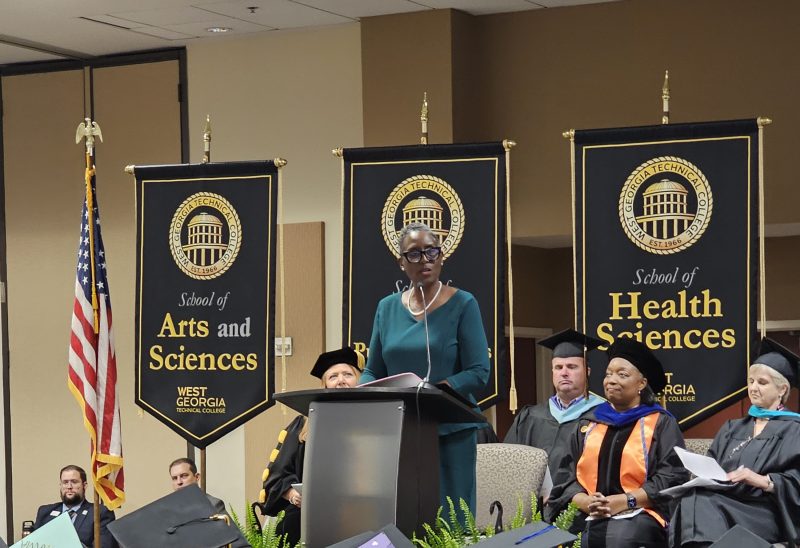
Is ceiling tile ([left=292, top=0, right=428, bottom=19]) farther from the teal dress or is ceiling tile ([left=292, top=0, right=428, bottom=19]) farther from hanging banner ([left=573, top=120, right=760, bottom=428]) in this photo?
the teal dress

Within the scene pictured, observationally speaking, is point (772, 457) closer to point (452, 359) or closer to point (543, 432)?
point (543, 432)

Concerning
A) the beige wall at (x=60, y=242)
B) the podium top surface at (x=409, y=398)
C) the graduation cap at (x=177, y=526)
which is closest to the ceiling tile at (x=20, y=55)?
the beige wall at (x=60, y=242)

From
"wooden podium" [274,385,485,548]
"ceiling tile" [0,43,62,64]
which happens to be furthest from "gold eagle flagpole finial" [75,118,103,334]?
"ceiling tile" [0,43,62,64]

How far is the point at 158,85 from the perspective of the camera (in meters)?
9.26

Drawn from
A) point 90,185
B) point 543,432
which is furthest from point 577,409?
point 90,185

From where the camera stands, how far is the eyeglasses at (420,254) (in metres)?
3.95

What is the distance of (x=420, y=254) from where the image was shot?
3.95m

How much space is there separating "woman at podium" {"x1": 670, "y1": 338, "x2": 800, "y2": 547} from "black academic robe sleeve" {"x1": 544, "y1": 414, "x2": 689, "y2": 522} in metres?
0.08

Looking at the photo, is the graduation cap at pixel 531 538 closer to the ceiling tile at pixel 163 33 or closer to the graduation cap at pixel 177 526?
the graduation cap at pixel 177 526

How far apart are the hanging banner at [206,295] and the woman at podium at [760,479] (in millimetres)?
2432

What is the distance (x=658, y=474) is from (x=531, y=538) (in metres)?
2.33

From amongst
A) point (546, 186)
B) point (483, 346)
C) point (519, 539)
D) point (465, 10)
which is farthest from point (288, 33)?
point (519, 539)

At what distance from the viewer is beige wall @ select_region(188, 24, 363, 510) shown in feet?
28.5

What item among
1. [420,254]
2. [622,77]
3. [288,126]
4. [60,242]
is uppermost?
[622,77]
